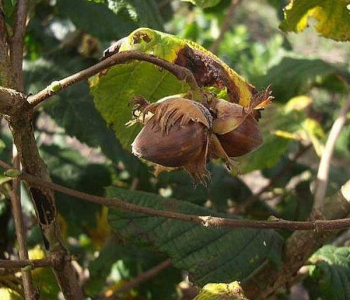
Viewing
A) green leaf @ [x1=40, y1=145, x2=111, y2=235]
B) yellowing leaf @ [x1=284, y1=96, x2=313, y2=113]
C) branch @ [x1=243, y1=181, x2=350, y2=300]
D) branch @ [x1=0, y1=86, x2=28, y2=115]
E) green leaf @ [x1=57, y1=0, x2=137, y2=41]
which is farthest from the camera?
yellowing leaf @ [x1=284, y1=96, x2=313, y2=113]

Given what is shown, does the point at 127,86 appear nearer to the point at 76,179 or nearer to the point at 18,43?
the point at 18,43

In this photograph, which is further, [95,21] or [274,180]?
[274,180]

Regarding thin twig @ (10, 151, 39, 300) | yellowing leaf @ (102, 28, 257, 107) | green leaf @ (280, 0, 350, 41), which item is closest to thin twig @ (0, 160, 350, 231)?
thin twig @ (10, 151, 39, 300)

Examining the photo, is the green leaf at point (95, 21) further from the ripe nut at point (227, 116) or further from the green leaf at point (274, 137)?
the ripe nut at point (227, 116)

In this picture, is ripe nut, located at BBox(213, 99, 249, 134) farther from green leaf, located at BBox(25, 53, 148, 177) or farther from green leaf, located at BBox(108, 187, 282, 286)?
green leaf, located at BBox(25, 53, 148, 177)

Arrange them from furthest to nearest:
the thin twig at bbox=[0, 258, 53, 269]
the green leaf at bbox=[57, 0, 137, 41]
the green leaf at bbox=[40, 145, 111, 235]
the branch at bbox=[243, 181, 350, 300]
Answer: the green leaf at bbox=[40, 145, 111, 235], the green leaf at bbox=[57, 0, 137, 41], the branch at bbox=[243, 181, 350, 300], the thin twig at bbox=[0, 258, 53, 269]

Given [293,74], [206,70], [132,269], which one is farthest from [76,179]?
[206,70]

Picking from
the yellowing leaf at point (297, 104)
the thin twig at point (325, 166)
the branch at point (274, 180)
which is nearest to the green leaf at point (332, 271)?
→ the thin twig at point (325, 166)
